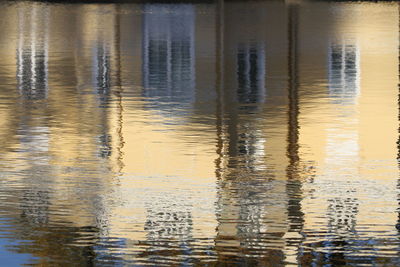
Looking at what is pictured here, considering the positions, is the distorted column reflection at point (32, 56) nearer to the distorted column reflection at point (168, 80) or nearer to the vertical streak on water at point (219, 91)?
the distorted column reflection at point (168, 80)

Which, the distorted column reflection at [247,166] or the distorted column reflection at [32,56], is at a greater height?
the distorted column reflection at [32,56]

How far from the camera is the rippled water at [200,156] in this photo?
908 cm

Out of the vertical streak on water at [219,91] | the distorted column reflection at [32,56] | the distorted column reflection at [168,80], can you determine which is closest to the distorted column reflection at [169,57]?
the distorted column reflection at [168,80]

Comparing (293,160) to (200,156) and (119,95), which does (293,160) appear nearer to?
(200,156)

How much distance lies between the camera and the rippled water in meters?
9.08

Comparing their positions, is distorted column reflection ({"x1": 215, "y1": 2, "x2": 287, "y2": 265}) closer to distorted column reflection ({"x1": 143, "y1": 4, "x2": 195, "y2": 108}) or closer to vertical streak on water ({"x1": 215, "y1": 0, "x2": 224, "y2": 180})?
vertical streak on water ({"x1": 215, "y1": 0, "x2": 224, "y2": 180})

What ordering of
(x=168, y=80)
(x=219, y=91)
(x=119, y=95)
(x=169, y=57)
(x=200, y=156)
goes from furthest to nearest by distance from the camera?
(x=169, y=57) → (x=168, y=80) → (x=219, y=91) → (x=119, y=95) → (x=200, y=156)

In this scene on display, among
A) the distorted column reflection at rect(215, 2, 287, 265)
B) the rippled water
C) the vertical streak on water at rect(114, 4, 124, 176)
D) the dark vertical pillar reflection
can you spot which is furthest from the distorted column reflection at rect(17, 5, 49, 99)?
the dark vertical pillar reflection

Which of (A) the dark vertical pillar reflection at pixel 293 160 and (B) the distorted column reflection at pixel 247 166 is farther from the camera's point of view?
(A) the dark vertical pillar reflection at pixel 293 160

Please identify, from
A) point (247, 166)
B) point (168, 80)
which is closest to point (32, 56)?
point (168, 80)

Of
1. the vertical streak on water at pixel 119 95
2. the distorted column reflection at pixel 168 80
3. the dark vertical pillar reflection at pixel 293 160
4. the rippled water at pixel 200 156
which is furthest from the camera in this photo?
the vertical streak on water at pixel 119 95

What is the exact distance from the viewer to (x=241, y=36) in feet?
114

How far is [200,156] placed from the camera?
13.4 m

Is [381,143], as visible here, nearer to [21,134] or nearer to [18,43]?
[21,134]
